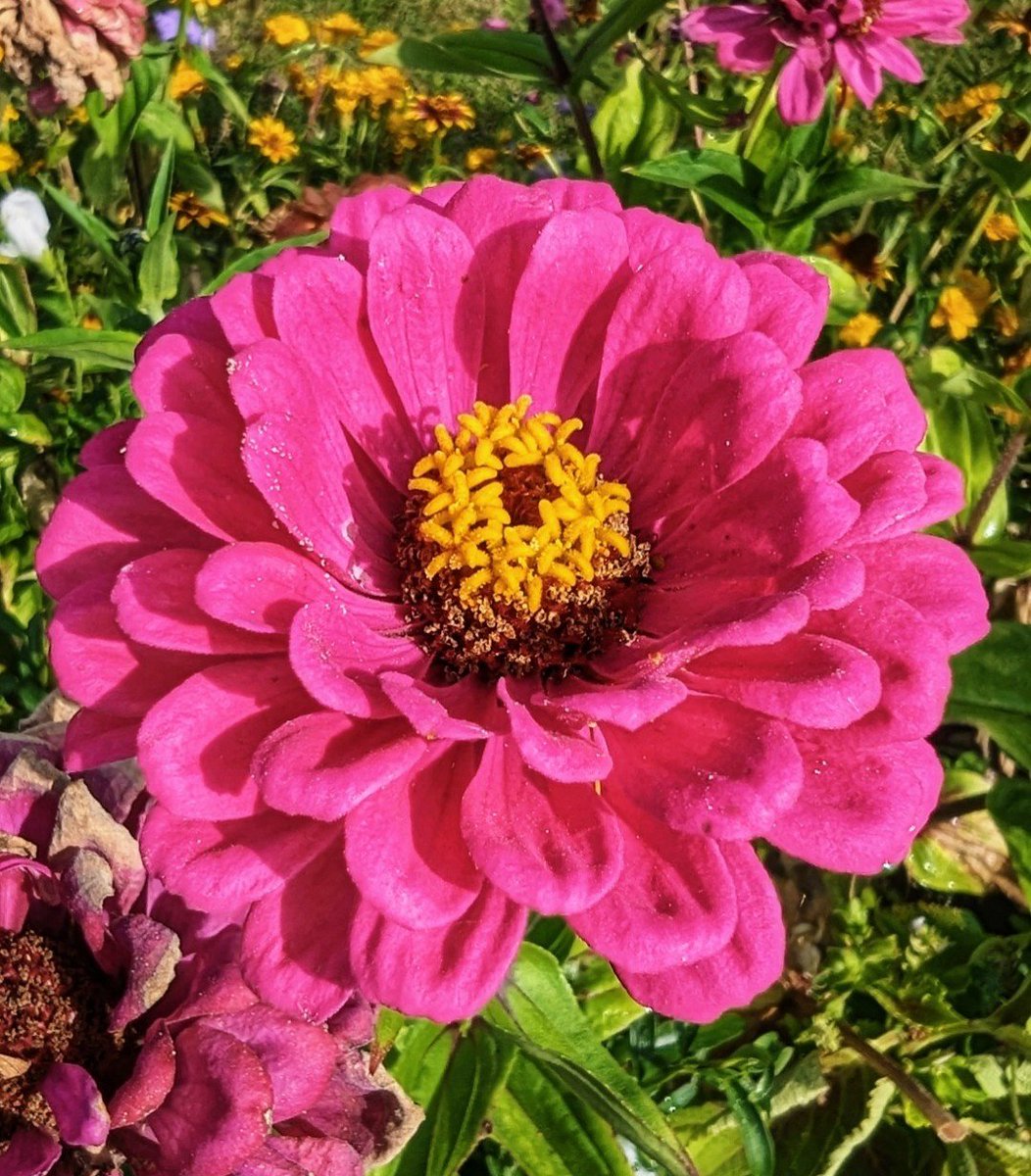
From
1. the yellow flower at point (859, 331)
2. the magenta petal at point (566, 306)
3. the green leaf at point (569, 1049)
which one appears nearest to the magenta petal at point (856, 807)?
the green leaf at point (569, 1049)

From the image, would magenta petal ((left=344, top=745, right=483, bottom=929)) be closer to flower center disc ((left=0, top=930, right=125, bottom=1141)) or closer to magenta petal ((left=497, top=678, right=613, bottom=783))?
magenta petal ((left=497, top=678, right=613, bottom=783))

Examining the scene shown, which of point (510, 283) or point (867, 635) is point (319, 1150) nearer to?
point (867, 635)

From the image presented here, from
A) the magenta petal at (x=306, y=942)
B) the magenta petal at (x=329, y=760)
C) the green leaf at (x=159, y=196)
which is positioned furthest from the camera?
the green leaf at (x=159, y=196)

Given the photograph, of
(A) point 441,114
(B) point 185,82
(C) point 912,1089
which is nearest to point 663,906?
(C) point 912,1089

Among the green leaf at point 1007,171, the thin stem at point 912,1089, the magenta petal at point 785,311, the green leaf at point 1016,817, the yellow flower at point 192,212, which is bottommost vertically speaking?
the thin stem at point 912,1089

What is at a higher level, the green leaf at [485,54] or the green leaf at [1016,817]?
the green leaf at [485,54]

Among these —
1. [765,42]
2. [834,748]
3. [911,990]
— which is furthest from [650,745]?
[765,42]

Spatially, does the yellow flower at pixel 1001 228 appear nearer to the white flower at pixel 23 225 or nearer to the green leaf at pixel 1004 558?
the green leaf at pixel 1004 558
